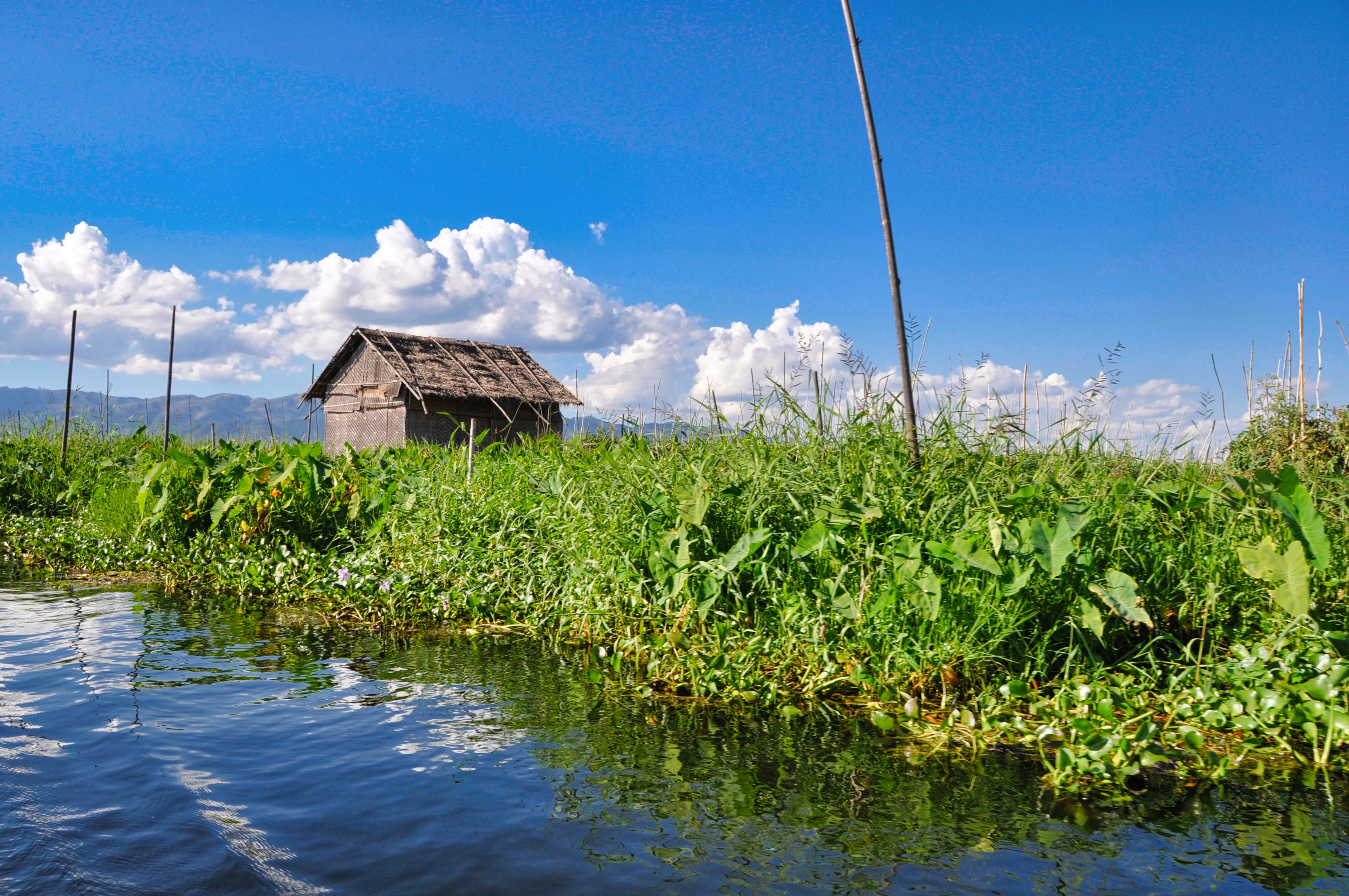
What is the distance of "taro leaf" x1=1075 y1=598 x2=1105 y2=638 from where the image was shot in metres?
3.38

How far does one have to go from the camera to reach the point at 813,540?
393cm

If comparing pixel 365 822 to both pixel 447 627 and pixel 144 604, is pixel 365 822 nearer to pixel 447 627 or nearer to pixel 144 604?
pixel 447 627

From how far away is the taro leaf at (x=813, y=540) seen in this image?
3.91 meters

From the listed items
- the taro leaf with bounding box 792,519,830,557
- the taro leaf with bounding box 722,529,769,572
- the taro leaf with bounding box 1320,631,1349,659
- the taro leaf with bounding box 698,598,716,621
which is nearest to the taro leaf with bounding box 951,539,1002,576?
the taro leaf with bounding box 792,519,830,557

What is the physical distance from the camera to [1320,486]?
4828mm

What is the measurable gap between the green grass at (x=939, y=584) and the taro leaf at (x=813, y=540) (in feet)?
0.04

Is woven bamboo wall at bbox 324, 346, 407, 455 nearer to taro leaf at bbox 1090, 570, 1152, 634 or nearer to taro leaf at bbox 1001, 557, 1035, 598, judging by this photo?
taro leaf at bbox 1001, 557, 1035, 598

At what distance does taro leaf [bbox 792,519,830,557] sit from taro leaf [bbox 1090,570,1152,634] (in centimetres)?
119

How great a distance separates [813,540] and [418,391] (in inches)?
644

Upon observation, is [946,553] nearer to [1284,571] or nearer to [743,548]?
[743,548]

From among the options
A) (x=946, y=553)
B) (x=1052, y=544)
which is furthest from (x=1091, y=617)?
(x=946, y=553)

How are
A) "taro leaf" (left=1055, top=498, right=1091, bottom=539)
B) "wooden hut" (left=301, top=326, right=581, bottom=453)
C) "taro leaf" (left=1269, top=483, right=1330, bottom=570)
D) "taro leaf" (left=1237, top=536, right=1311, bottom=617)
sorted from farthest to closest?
"wooden hut" (left=301, top=326, right=581, bottom=453) < "taro leaf" (left=1055, top=498, right=1091, bottom=539) < "taro leaf" (left=1269, top=483, right=1330, bottom=570) < "taro leaf" (left=1237, top=536, right=1311, bottom=617)

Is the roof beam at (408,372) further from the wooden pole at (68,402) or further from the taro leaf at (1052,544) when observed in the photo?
the taro leaf at (1052,544)

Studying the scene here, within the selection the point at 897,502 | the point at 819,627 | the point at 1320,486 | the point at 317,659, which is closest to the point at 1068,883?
the point at 819,627
